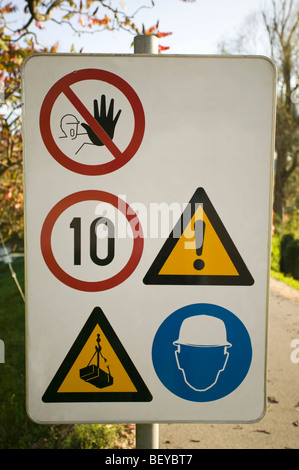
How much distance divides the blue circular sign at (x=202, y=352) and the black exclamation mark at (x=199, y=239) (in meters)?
0.12

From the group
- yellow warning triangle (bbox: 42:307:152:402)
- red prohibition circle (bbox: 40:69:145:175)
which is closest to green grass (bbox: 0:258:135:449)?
yellow warning triangle (bbox: 42:307:152:402)

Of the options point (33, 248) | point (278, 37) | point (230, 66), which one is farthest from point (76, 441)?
point (278, 37)

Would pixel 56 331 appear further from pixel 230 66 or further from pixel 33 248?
pixel 230 66

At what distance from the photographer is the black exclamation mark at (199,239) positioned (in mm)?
1141

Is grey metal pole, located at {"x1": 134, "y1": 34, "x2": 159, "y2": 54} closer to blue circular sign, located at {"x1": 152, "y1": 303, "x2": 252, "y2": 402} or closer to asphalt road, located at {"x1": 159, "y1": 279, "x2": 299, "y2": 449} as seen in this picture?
blue circular sign, located at {"x1": 152, "y1": 303, "x2": 252, "y2": 402}

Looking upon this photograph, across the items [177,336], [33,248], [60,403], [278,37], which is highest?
[278,37]

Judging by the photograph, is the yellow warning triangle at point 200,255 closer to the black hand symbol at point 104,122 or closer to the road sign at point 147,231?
the road sign at point 147,231

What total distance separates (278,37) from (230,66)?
21.5 meters

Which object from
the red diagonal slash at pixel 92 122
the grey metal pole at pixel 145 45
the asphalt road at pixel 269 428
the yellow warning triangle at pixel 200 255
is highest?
the grey metal pole at pixel 145 45

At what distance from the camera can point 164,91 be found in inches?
44.4

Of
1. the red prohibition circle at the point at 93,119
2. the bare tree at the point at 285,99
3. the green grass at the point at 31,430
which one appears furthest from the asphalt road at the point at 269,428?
the bare tree at the point at 285,99

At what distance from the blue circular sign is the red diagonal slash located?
1.65 ft

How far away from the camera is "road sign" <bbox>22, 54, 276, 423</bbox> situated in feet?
3.69

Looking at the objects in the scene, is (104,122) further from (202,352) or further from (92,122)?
(202,352)
